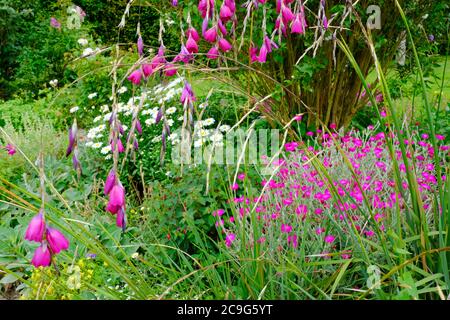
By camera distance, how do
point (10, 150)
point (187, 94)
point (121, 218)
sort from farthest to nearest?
point (10, 150), point (187, 94), point (121, 218)

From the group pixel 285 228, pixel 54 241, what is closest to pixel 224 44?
pixel 285 228

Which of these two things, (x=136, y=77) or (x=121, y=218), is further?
(x=136, y=77)

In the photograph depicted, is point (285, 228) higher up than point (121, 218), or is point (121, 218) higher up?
point (121, 218)

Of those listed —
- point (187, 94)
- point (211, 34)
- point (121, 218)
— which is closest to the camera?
point (121, 218)

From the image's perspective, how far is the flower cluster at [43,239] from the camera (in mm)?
1261

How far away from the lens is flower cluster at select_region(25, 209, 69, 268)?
4.14ft

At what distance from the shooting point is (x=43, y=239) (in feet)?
4.22

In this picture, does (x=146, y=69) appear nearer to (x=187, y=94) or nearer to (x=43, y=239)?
(x=187, y=94)

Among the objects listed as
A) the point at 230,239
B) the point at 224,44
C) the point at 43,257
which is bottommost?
the point at 230,239

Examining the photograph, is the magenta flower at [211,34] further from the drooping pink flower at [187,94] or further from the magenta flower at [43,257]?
the magenta flower at [43,257]

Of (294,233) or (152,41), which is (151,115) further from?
(152,41)

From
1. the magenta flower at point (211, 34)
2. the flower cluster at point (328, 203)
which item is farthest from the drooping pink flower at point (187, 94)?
the flower cluster at point (328, 203)
